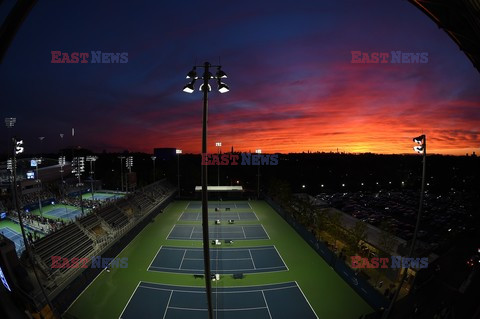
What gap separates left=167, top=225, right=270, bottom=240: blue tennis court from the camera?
27016 mm

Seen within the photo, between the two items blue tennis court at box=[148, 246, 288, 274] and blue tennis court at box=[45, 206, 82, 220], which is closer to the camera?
blue tennis court at box=[148, 246, 288, 274]

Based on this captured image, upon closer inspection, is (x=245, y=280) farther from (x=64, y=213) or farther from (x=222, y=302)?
(x=64, y=213)

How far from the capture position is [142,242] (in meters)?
24.9

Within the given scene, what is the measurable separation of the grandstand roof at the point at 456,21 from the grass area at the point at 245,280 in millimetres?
14838

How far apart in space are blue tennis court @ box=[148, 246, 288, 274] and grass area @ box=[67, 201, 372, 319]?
0.73 m

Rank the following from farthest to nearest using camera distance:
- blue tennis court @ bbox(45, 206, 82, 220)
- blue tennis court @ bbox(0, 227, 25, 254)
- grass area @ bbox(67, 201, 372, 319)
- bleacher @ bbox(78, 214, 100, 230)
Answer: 1. blue tennis court @ bbox(45, 206, 82, 220)
2. blue tennis court @ bbox(0, 227, 25, 254)
3. bleacher @ bbox(78, 214, 100, 230)
4. grass area @ bbox(67, 201, 372, 319)

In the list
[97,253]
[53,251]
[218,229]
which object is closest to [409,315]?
[218,229]

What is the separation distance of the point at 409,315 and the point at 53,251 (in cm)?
2498

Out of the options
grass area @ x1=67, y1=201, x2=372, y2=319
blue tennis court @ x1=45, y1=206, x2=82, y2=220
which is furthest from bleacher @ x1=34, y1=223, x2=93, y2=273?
blue tennis court @ x1=45, y1=206, x2=82, y2=220

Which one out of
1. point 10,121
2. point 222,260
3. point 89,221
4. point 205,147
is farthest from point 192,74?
point 89,221

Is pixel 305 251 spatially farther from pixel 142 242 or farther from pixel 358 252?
pixel 142 242

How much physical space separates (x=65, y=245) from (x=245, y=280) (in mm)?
14934

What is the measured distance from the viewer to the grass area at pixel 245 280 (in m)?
14.5

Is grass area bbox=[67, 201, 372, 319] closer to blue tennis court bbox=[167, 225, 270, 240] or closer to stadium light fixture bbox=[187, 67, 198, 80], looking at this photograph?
blue tennis court bbox=[167, 225, 270, 240]
